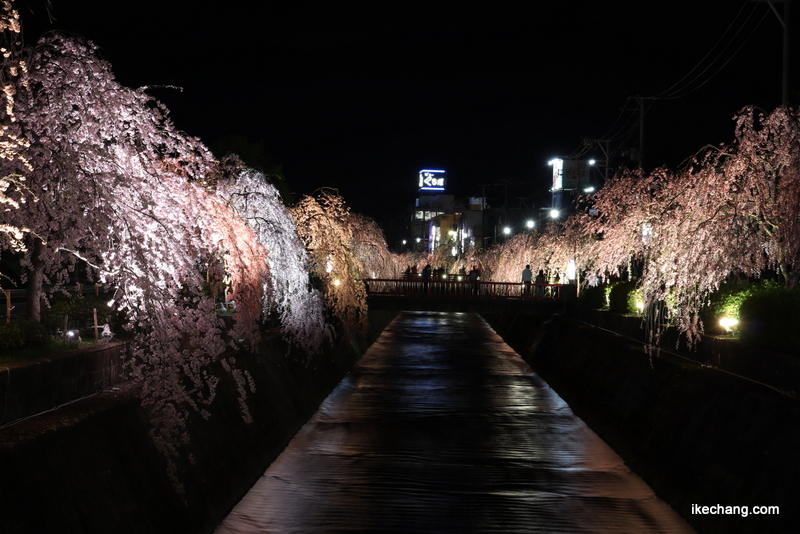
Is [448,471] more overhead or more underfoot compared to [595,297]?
more underfoot

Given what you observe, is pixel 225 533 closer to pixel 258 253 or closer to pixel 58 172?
pixel 258 253

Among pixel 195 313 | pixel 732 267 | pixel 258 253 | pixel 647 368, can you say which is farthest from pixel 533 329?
pixel 195 313

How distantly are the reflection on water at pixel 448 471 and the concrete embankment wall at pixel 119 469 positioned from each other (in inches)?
34.2

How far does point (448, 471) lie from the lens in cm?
1658

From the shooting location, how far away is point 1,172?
9.44m

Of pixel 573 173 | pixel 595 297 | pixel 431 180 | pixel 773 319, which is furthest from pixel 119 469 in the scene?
pixel 431 180

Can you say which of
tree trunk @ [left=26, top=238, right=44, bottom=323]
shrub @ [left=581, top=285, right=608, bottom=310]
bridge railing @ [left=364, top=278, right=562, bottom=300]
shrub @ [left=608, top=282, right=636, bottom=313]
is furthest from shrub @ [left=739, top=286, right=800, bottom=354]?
bridge railing @ [left=364, top=278, right=562, bottom=300]

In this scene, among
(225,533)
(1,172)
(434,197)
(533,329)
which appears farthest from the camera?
(434,197)

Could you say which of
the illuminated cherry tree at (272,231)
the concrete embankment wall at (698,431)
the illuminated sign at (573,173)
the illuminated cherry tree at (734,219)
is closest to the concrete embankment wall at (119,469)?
the illuminated cherry tree at (272,231)

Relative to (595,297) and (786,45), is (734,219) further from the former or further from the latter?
(595,297)

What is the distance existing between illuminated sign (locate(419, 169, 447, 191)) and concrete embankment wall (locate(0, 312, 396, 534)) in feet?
502

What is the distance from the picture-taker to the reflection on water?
13.1 meters

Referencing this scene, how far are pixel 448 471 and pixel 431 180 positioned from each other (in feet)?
506

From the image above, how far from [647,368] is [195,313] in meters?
11.3
